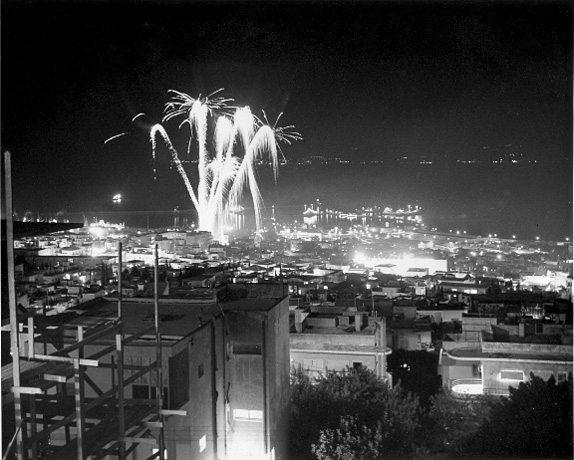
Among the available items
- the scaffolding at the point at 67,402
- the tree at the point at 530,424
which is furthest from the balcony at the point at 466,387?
the scaffolding at the point at 67,402

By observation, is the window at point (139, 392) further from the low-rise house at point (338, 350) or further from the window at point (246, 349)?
the low-rise house at point (338, 350)

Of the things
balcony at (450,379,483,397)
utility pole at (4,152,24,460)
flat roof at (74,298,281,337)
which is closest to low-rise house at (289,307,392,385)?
balcony at (450,379,483,397)

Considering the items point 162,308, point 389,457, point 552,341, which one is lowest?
point 389,457

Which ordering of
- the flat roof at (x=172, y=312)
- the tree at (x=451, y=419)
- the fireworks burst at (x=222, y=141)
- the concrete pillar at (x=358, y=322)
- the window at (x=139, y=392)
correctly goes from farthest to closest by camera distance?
the fireworks burst at (x=222, y=141) → the concrete pillar at (x=358, y=322) → the tree at (x=451, y=419) → the flat roof at (x=172, y=312) → the window at (x=139, y=392)

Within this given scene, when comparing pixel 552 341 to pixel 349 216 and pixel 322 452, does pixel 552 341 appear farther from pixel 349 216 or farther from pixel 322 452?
pixel 349 216

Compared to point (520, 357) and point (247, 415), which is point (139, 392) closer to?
point (247, 415)

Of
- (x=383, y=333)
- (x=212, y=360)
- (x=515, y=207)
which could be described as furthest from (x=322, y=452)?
(x=515, y=207)
